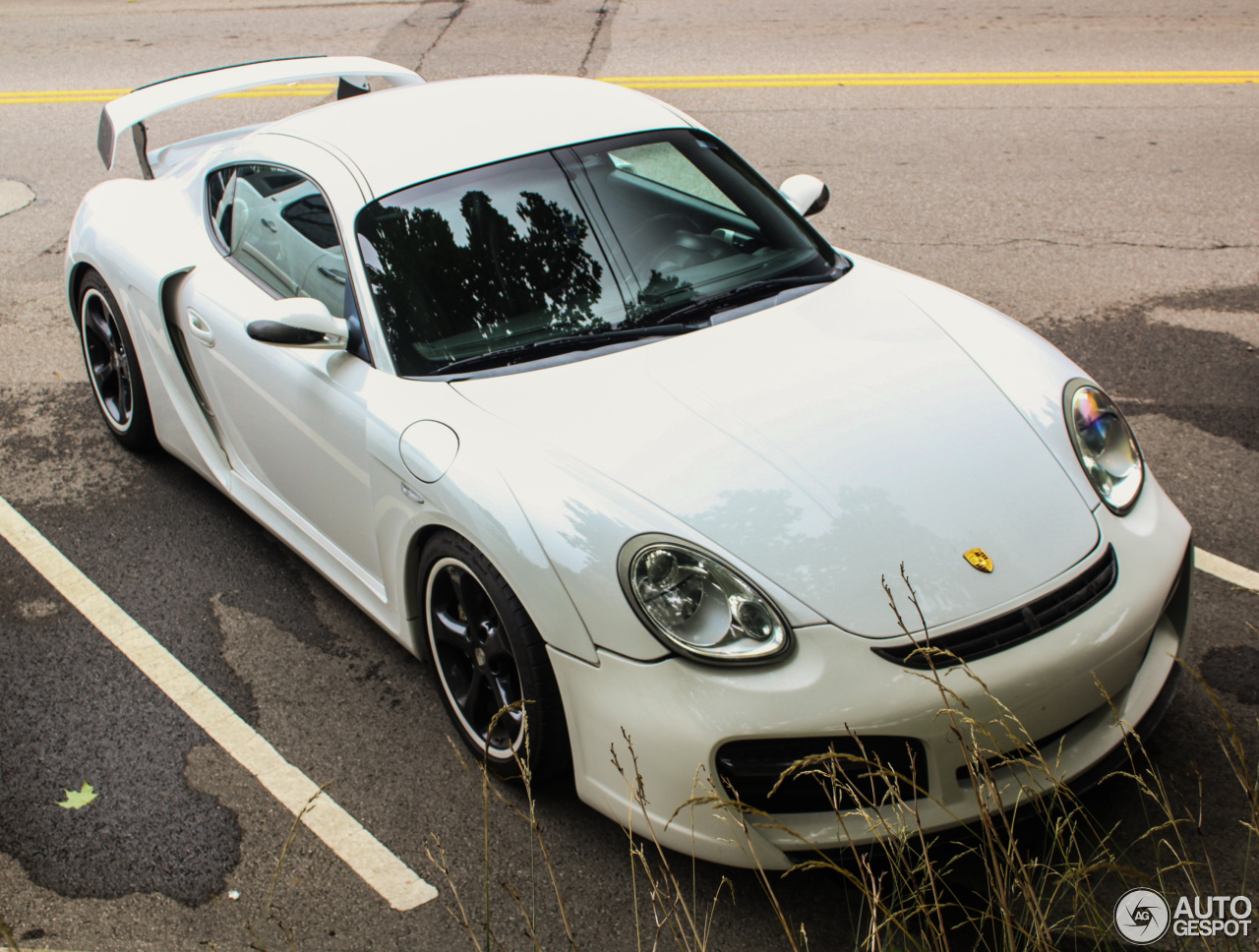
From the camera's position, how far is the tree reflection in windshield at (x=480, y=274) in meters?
3.05

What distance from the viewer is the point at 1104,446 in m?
2.89

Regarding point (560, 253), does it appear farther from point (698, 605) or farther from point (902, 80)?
point (902, 80)

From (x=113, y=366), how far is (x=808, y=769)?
140 inches

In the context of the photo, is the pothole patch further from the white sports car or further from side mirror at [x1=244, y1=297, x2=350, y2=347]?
side mirror at [x1=244, y1=297, x2=350, y2=347]

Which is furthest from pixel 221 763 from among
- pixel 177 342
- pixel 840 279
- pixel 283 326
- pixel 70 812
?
pixel 840 279

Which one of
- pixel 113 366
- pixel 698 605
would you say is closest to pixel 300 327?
pixel 698 605

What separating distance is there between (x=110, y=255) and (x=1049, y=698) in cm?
362

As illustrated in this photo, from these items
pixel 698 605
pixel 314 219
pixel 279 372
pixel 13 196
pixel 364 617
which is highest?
pixel 314 219

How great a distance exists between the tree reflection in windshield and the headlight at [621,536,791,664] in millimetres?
926

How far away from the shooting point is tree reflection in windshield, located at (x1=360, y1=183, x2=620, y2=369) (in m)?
3.05

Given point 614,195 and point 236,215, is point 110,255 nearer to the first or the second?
point 236,215

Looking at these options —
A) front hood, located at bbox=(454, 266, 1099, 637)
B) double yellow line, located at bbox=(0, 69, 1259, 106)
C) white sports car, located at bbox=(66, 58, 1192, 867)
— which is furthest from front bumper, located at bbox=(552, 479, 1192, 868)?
double yellow line, located at bbox=(0, 69, 1259, 106)

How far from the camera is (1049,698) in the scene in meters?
2.37

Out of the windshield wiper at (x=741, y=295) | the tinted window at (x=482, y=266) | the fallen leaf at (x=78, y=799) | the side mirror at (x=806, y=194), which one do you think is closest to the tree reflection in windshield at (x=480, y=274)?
the tinted window at (x=482, y=266)
